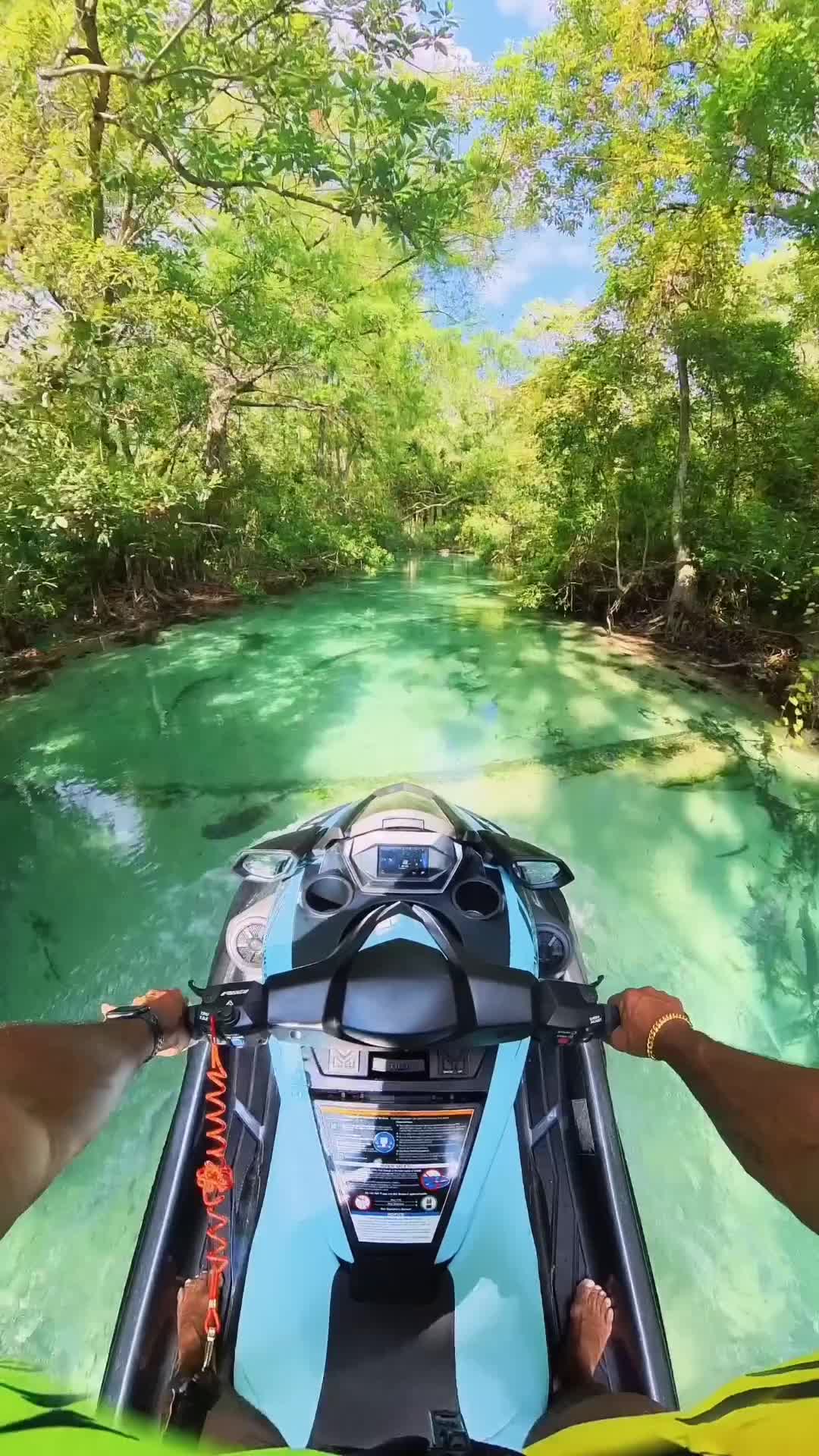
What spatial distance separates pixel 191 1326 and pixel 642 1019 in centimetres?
68

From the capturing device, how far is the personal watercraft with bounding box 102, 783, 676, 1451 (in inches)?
27.5

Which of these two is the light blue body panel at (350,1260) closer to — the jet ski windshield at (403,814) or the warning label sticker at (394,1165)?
the warning label sticker at (394,1165)

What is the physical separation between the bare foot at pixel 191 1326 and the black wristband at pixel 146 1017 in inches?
15.1

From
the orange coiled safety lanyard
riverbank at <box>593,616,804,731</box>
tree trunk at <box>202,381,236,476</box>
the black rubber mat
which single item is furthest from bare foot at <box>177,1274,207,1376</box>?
tree trunk at <box>202,381,236,476</box>

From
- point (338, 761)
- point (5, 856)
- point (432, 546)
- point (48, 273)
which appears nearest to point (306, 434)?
point (432, 546)

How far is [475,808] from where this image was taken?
1.85 m

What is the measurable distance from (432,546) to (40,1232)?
356cm

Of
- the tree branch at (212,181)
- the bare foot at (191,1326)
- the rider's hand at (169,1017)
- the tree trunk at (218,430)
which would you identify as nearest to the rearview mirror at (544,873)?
the rider's hand at (169,1017)

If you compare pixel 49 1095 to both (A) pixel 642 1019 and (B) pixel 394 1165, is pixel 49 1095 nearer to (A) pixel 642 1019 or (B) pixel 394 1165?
(B) pixel 394 1165

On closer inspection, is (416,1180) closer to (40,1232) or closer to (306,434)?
(40,1232)

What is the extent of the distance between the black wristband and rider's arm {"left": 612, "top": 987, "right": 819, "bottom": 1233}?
527mm

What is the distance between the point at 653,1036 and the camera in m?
0.64

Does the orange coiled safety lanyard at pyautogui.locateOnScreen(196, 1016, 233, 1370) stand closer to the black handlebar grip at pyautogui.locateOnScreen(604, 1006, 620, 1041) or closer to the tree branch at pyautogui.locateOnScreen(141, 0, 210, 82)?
the black handlebar grip at pyautogui.locateOnScreen(604, 1006, 620, 1041)

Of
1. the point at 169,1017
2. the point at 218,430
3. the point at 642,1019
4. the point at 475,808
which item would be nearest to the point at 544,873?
the point at 642,1019
